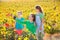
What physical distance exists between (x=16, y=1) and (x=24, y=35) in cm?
44

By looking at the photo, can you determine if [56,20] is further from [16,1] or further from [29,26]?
[16,1]

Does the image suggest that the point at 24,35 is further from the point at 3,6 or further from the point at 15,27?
the point at 3,6

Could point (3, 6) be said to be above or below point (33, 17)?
above

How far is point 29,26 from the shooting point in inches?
93.2

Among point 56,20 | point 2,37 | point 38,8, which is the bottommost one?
point 2,37

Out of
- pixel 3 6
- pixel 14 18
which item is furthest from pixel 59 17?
pixel 3 6

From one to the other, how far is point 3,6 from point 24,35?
0.45 m

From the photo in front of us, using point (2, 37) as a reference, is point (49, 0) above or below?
above

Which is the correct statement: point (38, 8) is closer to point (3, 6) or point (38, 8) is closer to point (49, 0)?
point (49, 0)

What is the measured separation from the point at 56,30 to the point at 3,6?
727 mm

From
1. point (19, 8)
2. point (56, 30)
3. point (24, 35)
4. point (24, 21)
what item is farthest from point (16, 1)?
point (56, 30)

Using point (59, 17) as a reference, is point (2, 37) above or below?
below

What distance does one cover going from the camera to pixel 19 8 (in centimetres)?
242

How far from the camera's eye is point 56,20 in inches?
95.1
